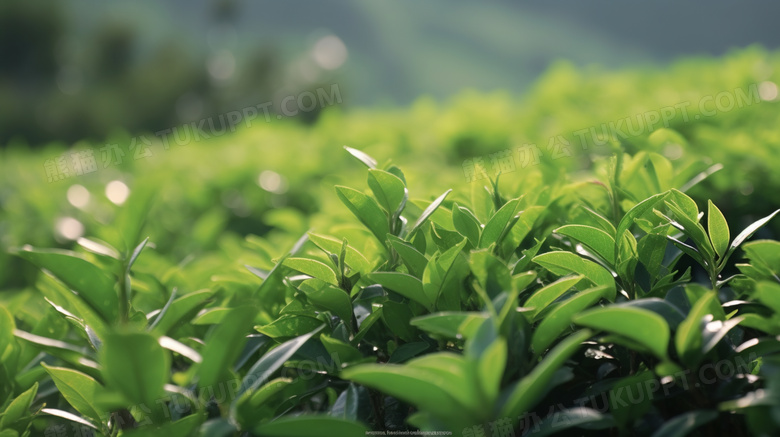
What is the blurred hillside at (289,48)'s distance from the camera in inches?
972

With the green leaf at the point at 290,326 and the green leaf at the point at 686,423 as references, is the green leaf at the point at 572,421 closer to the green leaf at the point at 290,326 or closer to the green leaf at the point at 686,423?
the green leaf at the point at 686,423

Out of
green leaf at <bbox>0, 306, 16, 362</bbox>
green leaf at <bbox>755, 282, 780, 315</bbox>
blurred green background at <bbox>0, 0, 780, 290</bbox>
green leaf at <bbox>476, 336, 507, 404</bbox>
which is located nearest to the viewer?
green leaf at <bbox>476, 336, 507, 404</bbox>

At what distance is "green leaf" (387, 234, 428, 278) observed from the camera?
1.04 metres

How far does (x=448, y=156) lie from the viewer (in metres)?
3.90

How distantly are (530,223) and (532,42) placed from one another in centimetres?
2701

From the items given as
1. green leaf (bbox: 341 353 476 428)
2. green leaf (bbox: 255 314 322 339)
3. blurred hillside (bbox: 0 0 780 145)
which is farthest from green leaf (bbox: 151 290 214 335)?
blurred hillside (bbox: 0 0 780 145)

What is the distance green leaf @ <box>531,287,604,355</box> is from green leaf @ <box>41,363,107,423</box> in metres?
0.74

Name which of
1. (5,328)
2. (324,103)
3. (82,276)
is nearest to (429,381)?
(82,276)

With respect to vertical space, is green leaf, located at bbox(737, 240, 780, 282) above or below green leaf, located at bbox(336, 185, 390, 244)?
below

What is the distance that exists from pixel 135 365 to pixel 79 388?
1.16 ft

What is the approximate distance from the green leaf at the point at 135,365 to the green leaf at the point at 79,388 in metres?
0.26

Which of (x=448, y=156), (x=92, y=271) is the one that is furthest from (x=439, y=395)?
(x=448, y=156)

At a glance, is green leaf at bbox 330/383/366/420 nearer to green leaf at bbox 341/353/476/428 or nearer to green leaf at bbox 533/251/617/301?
green leaf at bbox 341/353/476/428

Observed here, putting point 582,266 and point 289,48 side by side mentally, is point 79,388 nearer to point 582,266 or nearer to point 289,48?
point 582,266
